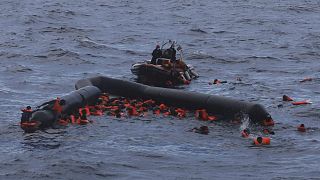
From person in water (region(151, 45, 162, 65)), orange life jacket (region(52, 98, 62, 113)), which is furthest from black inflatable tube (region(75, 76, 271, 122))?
orange life jacket (region(52, 98, 62, 113))

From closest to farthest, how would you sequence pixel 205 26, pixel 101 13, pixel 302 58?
pixel 302 58
pixel 205 26
pixel 101 13

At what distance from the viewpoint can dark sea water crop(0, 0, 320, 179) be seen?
68.3ft

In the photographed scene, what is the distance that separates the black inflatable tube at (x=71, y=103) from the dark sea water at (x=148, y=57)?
1.70 ft

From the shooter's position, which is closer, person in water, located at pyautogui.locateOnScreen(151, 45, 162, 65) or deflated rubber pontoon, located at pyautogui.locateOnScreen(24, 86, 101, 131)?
deflated rubber pontoon, located at pyautogui.locateOnScreen(24, 86, 101, 131)

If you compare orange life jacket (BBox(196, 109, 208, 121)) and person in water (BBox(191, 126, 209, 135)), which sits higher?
orange life jacket (BBox(196, 109, 208, 121))

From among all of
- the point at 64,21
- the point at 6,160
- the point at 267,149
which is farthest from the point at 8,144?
the point at 64,21

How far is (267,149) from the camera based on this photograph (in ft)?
73.8

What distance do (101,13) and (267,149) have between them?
46.1 meters

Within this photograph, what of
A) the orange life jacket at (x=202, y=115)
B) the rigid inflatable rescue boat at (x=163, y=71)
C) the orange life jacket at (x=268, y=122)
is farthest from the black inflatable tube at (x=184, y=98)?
the rigid inflatable rescue boat at (x=163, y=71)

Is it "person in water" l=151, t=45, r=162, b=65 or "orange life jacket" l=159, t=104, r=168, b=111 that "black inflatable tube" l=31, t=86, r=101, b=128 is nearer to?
"orange life jacket" l=159, t=104, r=168, b=111

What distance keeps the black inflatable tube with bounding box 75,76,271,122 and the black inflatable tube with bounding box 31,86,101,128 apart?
5.50ft

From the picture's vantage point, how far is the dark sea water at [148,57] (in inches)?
819

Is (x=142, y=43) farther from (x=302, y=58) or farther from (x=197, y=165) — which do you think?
(x=197, y=165)

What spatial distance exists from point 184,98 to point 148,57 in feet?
49.9
